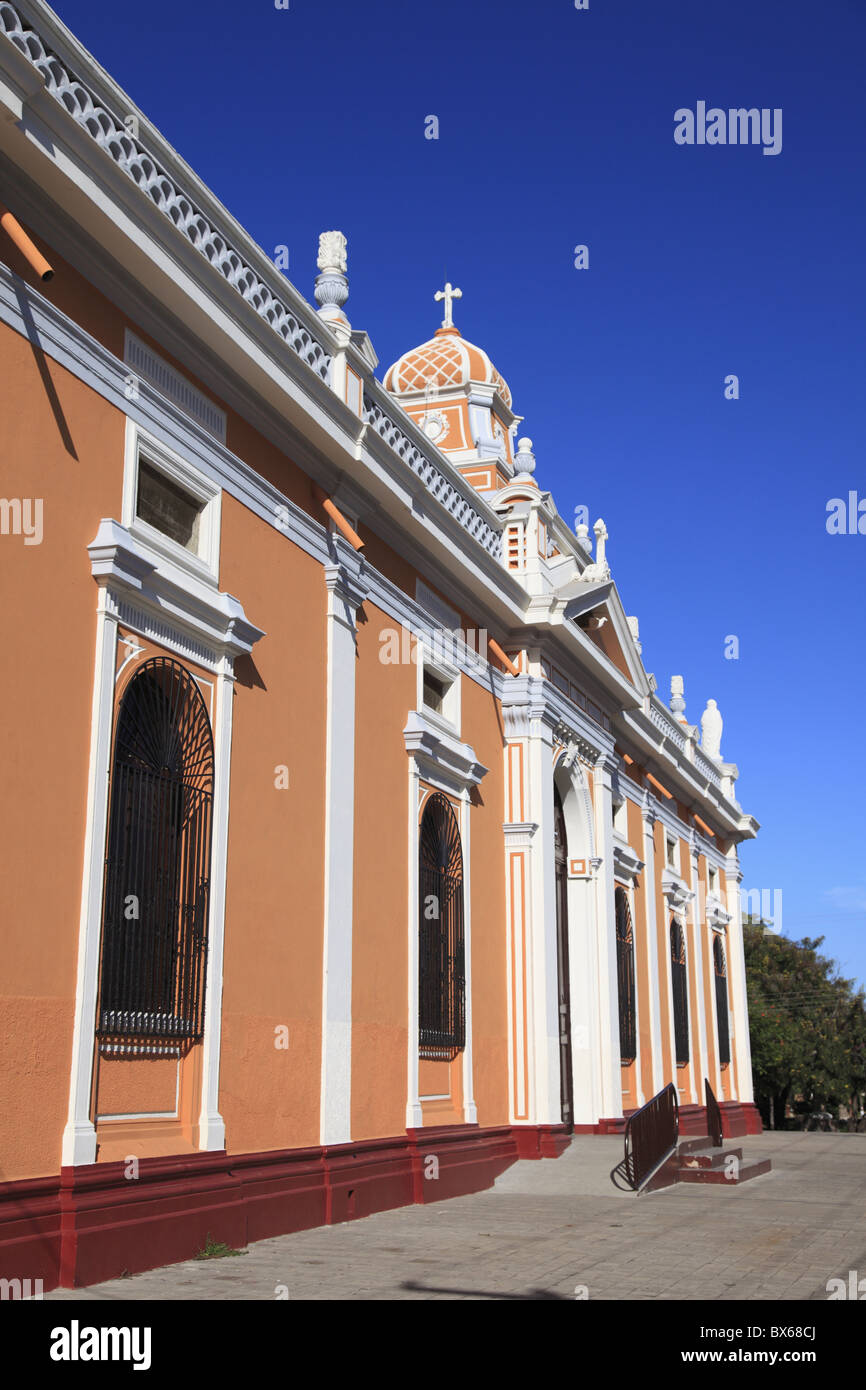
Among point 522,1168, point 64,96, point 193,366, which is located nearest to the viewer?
point 64,96

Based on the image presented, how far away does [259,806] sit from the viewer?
33.0ft

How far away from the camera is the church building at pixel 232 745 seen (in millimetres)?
7613

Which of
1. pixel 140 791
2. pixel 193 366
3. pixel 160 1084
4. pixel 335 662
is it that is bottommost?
pixel 160 1084

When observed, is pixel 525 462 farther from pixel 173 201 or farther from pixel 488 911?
pixel 173 201

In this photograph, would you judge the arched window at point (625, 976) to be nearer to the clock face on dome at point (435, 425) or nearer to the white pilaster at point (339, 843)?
the clock face on dome at point (435, 425)

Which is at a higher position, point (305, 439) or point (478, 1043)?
point (305, 439)

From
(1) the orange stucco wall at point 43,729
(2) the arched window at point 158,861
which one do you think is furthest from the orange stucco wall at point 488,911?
(1) the orange stucco wall at point 43,729

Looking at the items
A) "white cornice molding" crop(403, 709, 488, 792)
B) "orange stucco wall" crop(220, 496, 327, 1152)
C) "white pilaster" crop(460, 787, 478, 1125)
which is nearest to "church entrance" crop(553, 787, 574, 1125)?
"white pilaster" crop(460, 787, 478, 1125)

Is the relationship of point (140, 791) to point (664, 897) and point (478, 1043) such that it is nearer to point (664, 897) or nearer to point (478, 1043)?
point (478, 1043)

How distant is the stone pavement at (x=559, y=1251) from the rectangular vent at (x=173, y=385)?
575 centimetres

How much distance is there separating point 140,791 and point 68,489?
196 cm

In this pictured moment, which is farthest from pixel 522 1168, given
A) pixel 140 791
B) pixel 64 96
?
pixel 64 96

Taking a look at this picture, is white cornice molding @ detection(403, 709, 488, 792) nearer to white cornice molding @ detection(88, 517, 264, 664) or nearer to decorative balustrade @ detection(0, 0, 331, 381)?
white cornice molding @ detection(88, 517, 264, 664)
